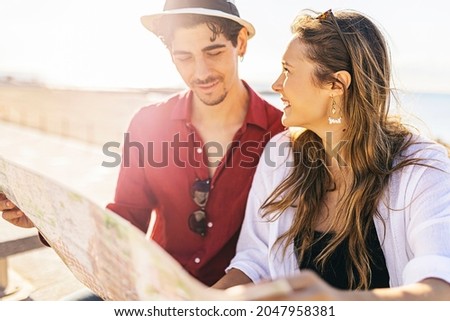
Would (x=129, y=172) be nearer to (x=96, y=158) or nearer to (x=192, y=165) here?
(x=192, y=165)

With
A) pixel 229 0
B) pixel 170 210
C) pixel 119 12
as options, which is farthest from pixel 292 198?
pixel 119 12

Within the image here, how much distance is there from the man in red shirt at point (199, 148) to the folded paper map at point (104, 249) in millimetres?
601

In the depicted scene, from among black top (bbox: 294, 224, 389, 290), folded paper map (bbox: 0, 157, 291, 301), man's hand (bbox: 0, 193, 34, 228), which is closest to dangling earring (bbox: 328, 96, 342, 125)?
black top (bbox: 294, 224, 389, 290)

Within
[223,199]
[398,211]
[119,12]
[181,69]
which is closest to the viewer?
[398,211]

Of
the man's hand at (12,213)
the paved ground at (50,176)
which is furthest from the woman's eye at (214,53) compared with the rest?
the man's hand at (12,213)

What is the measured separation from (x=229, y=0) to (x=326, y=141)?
0.67 metres

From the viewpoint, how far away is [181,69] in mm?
1974

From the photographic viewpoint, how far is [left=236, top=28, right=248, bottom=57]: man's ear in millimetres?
2053

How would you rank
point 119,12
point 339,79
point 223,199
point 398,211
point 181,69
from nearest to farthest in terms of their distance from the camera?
point 398,211, point 339,79, point 223,199, point 181,69, point 119,12

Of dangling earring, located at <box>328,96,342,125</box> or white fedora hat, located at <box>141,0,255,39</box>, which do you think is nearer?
dangling earring, located at <box>328,96,342,125</box>

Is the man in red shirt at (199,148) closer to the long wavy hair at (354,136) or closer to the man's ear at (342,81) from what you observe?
the long wavy hair at (354,136)

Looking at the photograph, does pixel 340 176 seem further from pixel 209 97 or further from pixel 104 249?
pixel 104 249

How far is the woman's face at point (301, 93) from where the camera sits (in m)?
1.60

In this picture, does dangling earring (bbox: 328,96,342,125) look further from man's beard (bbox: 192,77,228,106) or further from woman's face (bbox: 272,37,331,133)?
man's beard (bbox: 192,77,228,106)
